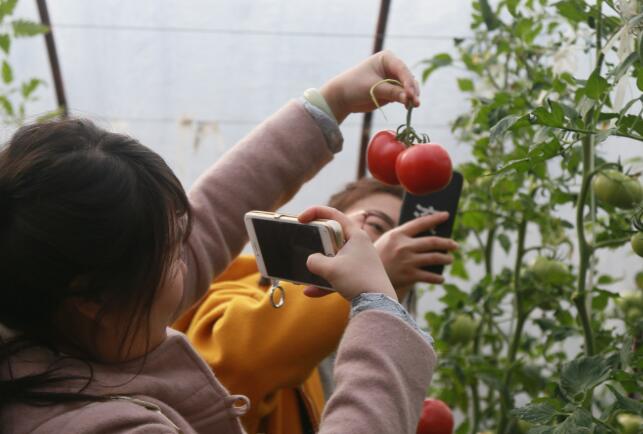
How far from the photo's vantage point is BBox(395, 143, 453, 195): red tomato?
83 centimetres

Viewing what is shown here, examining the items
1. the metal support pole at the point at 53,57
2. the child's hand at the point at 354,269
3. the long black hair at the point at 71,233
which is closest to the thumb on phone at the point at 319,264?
the child's hand at the point at 354,269

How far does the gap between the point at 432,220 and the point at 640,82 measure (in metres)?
0.39

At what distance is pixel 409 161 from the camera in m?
0.83

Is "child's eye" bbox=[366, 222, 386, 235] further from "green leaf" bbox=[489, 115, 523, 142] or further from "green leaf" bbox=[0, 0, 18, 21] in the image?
"green leaf" bbox=[0, 0, 18, 21]

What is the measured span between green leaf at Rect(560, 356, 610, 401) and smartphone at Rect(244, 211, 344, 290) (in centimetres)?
27

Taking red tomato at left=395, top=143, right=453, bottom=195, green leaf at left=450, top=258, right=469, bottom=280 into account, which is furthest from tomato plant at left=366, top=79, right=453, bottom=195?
green leaf at left=450, top=258, right=469, bottom=280

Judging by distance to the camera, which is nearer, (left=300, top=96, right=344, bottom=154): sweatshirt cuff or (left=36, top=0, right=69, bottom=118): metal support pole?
(left=300, top=96, right=344, bottom=154): sweatshirt cuff

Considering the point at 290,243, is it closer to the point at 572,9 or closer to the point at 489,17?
the point at 572,9

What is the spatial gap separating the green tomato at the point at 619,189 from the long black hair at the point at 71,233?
55cm

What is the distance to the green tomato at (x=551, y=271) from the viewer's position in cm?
138

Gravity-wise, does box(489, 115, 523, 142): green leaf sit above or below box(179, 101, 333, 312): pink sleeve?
above

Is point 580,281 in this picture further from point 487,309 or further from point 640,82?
point 487,309

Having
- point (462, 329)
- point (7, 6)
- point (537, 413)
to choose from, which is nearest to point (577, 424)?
point (537, 413)

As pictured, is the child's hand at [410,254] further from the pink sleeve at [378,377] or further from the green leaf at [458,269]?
the green leaf at [458,269]
